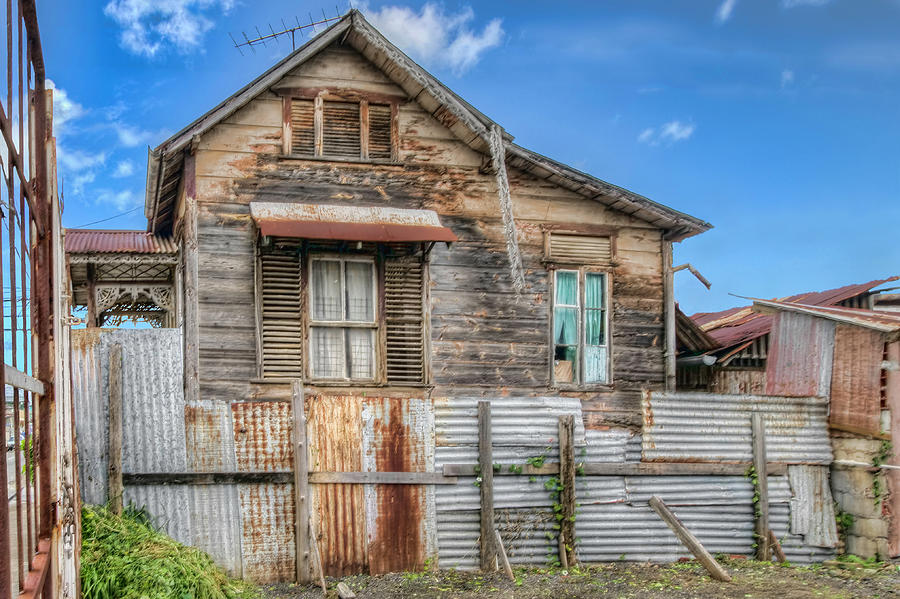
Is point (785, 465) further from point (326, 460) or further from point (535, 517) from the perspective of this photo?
point (326, 460)

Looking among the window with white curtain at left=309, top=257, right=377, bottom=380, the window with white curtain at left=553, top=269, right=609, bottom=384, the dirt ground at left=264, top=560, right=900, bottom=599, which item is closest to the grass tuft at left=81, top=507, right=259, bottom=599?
the dirt ground at left=264, top=560, right=900, bottom=599

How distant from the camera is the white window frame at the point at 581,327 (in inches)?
531

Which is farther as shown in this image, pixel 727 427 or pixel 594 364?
pixel 594 364

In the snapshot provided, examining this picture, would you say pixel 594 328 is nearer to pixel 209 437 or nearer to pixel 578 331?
pixel 578 331

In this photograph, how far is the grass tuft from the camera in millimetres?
7648

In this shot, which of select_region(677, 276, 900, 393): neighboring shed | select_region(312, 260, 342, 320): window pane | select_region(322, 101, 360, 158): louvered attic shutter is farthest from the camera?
select_region(677, 276, 900, 393): neighboring shed

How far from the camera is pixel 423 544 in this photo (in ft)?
33.8

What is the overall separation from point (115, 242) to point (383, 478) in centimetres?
675

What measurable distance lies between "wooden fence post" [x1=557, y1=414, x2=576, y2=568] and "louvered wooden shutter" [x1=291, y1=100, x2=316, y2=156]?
5401 millimetres

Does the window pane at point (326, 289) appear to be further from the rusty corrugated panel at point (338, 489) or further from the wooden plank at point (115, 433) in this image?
the wooden plank at point (115, 433)

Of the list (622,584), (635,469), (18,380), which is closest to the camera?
(18,380)

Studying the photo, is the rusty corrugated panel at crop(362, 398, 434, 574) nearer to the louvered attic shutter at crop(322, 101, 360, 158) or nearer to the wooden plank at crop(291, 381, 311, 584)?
the wooden plank at crop(291, 381, 311, 584)

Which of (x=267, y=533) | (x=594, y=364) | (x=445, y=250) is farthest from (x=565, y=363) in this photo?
(x=267, y=533)

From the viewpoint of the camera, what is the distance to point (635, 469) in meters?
11.1
